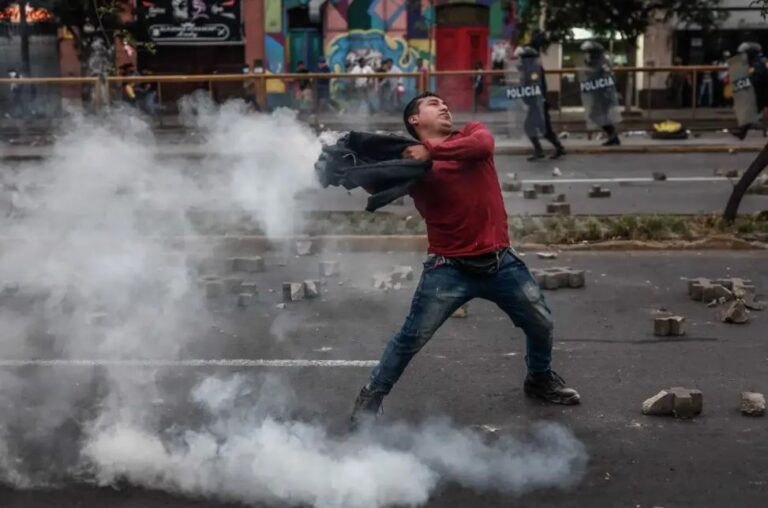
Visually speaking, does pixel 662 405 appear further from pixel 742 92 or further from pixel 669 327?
pixel 742 92

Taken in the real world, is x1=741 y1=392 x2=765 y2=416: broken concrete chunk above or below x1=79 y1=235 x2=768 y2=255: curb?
below

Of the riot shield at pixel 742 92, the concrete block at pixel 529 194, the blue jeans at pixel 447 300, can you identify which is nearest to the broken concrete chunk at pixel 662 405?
the blue jeans at pixel 447 300

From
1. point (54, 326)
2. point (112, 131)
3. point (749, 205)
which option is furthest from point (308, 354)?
point (749, 205)

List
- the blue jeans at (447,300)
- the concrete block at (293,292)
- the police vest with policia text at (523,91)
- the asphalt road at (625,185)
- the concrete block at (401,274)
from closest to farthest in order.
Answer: the blue jeans at (447,300) < the concrete block at (293,292) < the concrete block at (401,274) < the asphalt road at (625,185) < the police vest with policia text at (523,91)

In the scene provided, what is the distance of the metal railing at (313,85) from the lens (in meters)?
17.7

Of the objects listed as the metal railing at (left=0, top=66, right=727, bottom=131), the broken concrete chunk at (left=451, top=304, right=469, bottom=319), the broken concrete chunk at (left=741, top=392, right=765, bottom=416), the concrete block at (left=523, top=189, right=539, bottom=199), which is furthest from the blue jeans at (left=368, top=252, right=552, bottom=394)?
the metal railing at (left=0, top=66, right=727, bottom=131)

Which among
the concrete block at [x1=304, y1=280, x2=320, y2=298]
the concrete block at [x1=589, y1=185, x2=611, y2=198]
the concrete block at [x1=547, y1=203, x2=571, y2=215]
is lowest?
the concrete block at [x1=304, y1=280, x2=320, y2=298]

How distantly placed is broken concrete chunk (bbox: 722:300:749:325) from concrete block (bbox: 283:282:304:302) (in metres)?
2.96

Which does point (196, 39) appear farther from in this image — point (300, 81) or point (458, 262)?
point (458, 262)

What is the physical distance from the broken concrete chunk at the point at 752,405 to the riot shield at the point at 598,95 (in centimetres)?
1458

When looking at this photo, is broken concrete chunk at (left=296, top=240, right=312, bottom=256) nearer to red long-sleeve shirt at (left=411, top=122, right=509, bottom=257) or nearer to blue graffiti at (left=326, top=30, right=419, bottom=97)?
red long-sleeve shirt at (left=411, top=122, right=509, bottom=257)

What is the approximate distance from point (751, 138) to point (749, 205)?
860cm

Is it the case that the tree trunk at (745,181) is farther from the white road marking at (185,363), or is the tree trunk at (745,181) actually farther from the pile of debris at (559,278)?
the white road marking at (185,363)

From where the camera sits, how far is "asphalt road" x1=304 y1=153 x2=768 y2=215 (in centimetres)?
1166
